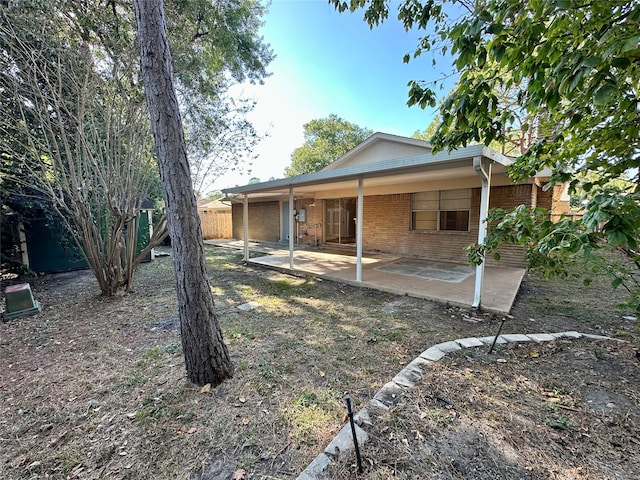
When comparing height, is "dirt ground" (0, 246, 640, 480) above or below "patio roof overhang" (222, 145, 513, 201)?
below

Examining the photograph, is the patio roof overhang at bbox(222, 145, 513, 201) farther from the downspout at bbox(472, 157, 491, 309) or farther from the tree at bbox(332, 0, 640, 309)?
the tree at bbox(332, 0, 640, 309)

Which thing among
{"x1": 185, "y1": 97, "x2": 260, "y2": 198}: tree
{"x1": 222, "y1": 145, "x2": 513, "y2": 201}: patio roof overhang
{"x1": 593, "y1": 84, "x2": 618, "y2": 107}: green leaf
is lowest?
{"x1": 593, "y1": 84, "x2": 618, "y2": 107}: green leaf

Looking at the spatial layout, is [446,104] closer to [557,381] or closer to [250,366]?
[557,381]

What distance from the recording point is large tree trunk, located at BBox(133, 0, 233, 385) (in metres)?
2.04

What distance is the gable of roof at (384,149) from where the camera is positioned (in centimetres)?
888

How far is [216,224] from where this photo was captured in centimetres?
1716

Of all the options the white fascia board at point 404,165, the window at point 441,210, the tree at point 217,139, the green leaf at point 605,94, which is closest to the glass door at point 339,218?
the window at point 441,210

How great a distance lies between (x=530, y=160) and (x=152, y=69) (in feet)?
10.4

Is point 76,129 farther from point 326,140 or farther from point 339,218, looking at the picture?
point 326,140

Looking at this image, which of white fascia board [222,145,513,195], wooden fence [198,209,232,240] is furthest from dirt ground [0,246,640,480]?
wooden fence [198,209,232,240]

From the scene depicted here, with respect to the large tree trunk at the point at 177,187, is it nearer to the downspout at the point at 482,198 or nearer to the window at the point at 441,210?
the downspout at the point at 482,198

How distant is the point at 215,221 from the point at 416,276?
558 inches

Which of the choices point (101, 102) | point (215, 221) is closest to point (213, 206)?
point (215, 221)

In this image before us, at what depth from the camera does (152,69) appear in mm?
2043
